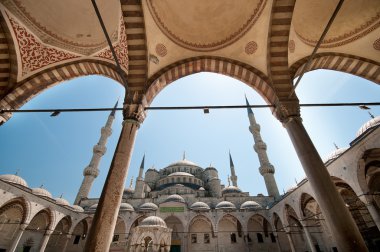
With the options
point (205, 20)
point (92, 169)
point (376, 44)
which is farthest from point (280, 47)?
point (92, 169)

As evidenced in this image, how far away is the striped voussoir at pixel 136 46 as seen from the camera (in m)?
4.93

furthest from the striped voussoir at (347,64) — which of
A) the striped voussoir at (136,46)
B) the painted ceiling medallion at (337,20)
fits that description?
the striped voussoir at (136,46)

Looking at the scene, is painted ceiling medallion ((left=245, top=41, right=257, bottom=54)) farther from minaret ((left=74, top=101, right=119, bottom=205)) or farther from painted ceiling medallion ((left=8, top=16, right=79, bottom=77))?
minaret ((left=74, top=101, right=119, bottom=205))

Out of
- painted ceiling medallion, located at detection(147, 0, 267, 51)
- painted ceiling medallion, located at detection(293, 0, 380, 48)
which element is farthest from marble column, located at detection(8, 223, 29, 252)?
painted ceiling medallion, located at detection(293, 0, 380, 48)

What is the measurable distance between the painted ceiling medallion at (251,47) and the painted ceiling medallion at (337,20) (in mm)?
1310

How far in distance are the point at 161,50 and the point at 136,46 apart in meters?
0.75

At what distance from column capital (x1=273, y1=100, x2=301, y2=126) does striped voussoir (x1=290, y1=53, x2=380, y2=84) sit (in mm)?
1783

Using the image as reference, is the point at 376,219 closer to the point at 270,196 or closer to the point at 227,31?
the point at 227,31

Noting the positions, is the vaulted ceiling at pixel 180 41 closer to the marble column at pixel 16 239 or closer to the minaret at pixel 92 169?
the marble column at pixel 16 239

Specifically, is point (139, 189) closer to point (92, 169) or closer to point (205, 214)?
→ point (92, 169)

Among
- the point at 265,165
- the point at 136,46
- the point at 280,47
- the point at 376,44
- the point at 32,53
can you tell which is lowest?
the point at 136,46

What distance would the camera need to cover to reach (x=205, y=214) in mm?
19719

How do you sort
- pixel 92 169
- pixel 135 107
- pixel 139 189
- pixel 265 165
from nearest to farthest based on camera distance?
1. pixel 135 107
2. pixel 265 165
3. pixel 92 169
4. pixel 139 189

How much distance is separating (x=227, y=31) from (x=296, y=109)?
301 cm
